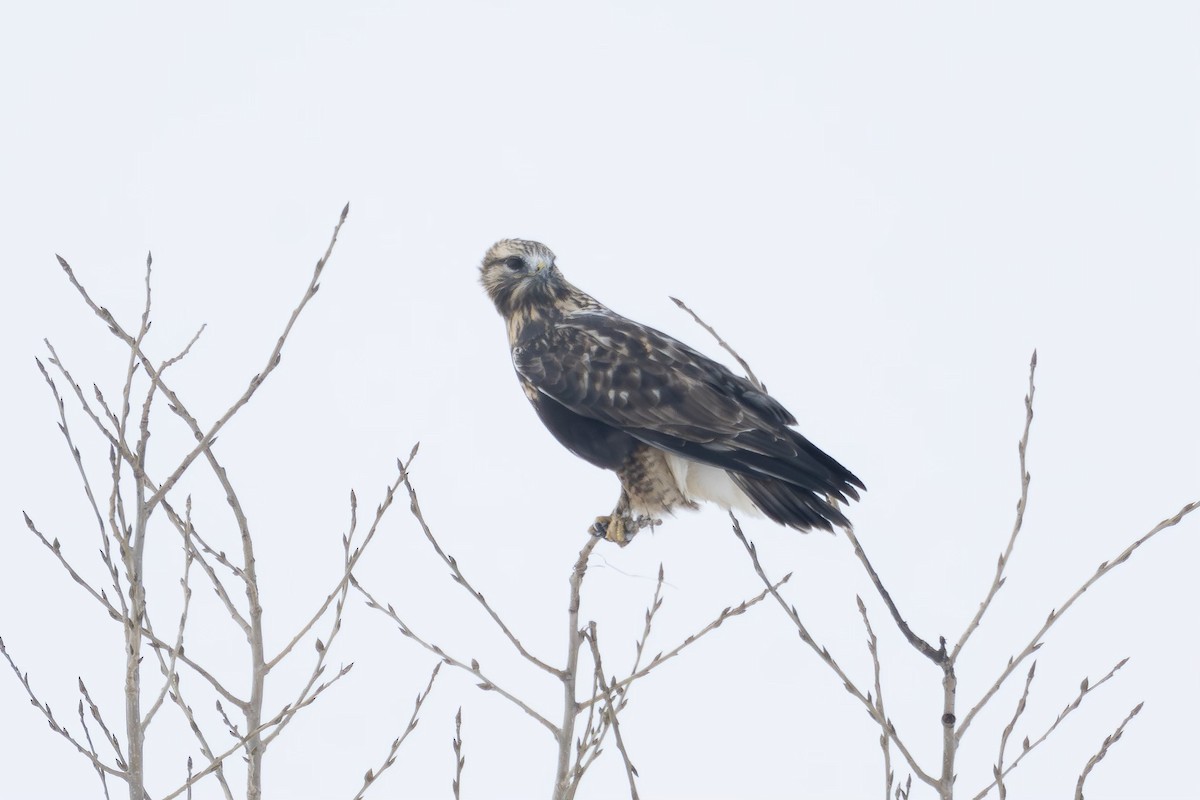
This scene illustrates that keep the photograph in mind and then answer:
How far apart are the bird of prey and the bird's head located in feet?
0.67

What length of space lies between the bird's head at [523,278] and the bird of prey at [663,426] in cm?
20

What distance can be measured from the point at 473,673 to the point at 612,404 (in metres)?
1.85

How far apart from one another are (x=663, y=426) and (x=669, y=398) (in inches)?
5.6

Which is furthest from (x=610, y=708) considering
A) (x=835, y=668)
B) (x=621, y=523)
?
(x=621, y=523)

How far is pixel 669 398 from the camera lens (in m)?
5.34

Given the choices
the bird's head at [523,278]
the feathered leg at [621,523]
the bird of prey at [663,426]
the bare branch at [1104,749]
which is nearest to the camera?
the bare branch at [1104,749]

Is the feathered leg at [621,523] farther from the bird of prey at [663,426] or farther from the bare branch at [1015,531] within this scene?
the bare branch at [1015,531]

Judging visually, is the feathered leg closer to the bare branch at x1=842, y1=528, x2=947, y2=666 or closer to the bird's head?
the bird's head

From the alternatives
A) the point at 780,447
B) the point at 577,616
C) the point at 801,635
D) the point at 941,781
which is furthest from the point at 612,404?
the point at 941,781

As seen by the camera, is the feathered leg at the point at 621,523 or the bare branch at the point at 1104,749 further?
the feathered leg at the point at 621,523

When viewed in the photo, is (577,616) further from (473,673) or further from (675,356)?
(675,356)

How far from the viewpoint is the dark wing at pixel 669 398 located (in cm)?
491

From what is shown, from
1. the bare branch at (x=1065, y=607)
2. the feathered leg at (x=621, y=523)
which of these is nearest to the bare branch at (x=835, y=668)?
the bare branch at (x=1065, y=607)

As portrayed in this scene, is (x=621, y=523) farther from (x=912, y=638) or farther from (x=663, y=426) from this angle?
(x=912, y=638)
